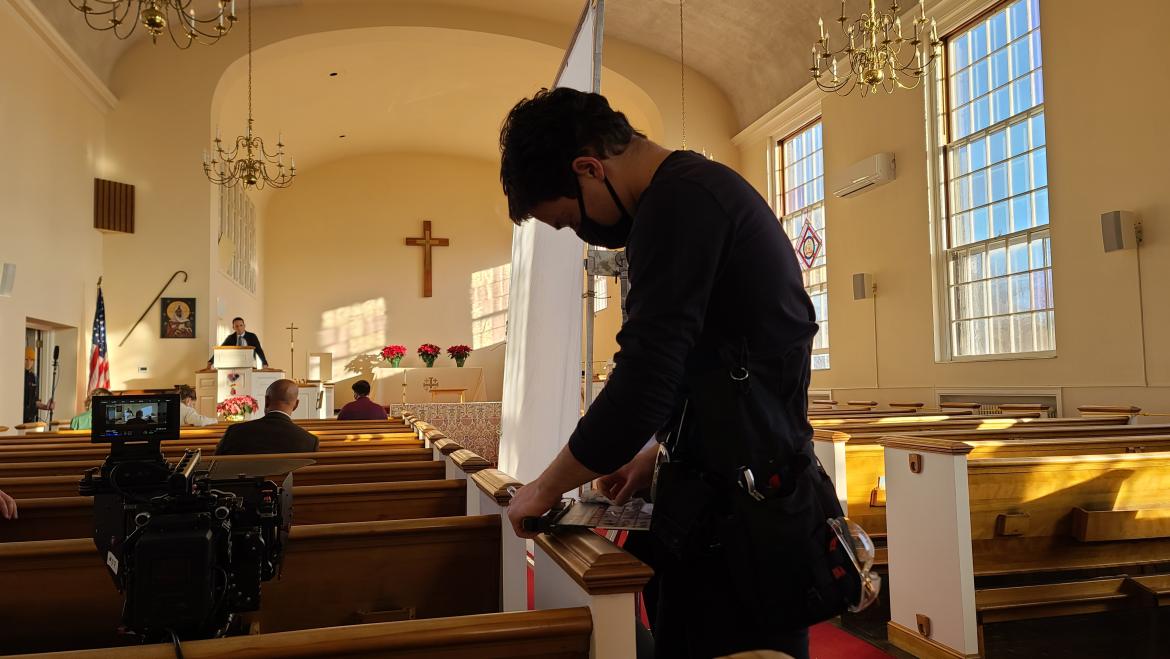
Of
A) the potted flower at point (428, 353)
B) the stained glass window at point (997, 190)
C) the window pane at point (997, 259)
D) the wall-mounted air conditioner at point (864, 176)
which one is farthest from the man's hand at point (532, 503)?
the potted flower at point (428, 353)

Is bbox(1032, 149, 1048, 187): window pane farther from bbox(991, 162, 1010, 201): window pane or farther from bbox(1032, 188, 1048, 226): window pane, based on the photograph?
bbox(991, 162, 1010, 201): window pane

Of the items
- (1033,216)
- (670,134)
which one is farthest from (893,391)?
(670,134)

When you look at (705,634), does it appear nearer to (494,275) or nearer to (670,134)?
(670,134)

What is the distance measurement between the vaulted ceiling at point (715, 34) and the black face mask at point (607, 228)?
8.43 metres

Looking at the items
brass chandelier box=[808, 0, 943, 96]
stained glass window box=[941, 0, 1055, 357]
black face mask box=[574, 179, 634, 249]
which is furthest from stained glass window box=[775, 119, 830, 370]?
black face mask box=[574, 179, 634, 249]

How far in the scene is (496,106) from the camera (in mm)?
13414

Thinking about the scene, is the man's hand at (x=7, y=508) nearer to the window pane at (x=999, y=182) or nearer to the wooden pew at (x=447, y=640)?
the wooden pew at (x=447, y=640)

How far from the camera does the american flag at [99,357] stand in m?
9.34

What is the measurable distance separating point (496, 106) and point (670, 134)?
11.2 ft

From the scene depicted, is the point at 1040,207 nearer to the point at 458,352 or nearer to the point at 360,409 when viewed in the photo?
the point at 360,409

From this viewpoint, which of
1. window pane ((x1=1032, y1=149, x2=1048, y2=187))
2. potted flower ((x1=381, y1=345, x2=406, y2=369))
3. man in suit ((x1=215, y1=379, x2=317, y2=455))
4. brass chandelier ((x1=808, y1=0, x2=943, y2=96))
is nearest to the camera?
man in suit ((x1=215, y1=379, x2=317, y2=455))

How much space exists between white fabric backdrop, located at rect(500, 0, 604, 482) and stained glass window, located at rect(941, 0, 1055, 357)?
4.88 metres

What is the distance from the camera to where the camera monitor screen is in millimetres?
A: 1474

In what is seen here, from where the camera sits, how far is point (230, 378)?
844 centimetres
